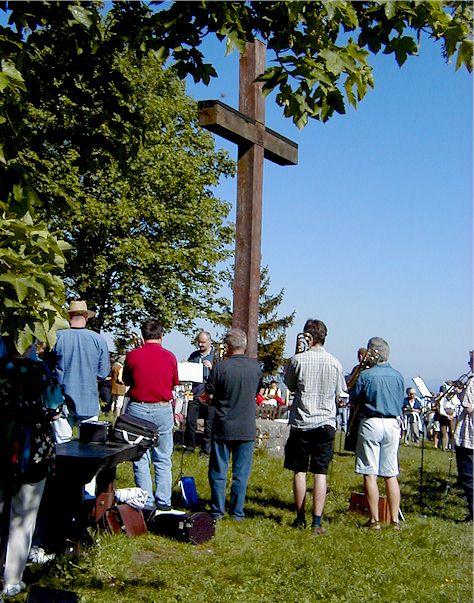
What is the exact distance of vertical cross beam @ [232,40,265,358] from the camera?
24.7ft

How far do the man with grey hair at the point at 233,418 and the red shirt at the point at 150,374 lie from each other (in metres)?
0.46

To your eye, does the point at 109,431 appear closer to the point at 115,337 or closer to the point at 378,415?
the point at 378,415

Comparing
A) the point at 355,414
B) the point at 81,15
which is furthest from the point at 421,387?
the point at 81,15

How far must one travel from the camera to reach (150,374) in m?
7.70

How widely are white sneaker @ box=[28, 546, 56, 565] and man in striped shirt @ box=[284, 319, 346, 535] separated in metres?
2.67

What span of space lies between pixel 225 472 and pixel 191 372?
365 centimetres

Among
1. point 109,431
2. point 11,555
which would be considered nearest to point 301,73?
point 11,555

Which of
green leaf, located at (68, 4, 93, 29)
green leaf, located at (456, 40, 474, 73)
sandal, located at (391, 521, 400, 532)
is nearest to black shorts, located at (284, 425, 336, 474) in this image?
sandal, located at (391, 521, 400, 532)

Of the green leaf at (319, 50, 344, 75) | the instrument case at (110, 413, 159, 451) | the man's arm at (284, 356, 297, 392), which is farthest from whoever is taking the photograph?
the man's arm at (284, 356, 297, 392)

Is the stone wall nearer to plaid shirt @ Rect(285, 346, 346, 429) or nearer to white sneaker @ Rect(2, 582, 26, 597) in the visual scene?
plaid shirt @ Rect(285, 346, 346, 429)

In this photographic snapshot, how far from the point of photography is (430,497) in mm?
10883

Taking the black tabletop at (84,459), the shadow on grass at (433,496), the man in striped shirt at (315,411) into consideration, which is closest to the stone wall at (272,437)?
the shadow on grass at (433,496)

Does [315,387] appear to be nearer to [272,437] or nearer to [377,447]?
[377,447]

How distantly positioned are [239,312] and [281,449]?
574 cm
